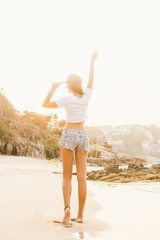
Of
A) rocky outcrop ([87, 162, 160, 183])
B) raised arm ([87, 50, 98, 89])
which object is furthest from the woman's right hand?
rocky outcrop ([87, 162, 160, 183])

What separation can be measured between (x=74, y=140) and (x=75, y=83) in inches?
28.1

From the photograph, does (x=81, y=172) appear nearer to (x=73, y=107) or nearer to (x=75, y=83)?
(x=73, y=107)

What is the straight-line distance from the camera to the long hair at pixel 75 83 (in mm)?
2887

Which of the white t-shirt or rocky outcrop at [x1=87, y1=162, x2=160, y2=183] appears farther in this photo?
rocky outcrop at [x1=87, y1=162, x2=160, y2=183]

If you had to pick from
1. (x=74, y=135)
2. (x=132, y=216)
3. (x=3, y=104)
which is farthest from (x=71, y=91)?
(x=3, y=104)

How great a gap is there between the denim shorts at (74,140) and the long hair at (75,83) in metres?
0.50

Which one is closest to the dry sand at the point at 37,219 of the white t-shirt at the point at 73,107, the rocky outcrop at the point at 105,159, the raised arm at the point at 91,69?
the white t-shirt at the point at 73,107

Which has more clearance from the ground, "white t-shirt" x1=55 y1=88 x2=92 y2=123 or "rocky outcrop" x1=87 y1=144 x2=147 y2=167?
"white t-shirt" x1=55 y1=88 x2=92 y2=123

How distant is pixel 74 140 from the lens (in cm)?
264

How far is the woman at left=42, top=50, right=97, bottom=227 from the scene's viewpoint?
2.67 m

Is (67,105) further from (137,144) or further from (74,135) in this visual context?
(137,144)

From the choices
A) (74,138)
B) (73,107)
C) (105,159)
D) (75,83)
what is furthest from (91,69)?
(105,159)

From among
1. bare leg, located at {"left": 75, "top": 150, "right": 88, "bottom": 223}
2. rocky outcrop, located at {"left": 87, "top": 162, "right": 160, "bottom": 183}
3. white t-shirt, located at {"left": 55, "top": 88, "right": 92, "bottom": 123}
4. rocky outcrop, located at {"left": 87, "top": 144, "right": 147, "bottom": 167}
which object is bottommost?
rocky outcrop, located at {"left": 87, "top": 144, "right": 147, "bottom": 167}

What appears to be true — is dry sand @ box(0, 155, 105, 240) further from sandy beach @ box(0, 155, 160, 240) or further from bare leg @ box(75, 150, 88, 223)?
bare leg @ box(75, 150, 88, 223)
